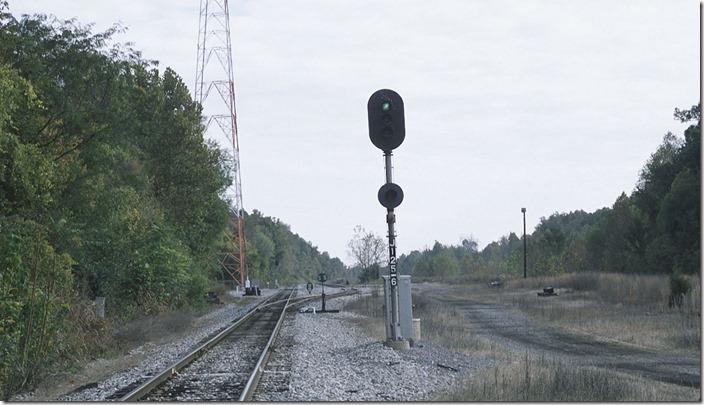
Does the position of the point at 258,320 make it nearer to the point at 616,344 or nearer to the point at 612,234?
the point at 616,344

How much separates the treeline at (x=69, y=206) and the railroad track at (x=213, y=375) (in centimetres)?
264

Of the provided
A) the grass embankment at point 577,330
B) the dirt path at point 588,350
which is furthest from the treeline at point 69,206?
the dirt path at point 588,350

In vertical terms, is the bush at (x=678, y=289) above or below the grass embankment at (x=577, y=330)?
above

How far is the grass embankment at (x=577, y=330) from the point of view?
1379 centimetres

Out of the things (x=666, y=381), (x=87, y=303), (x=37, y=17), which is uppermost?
(x=37, y=17)

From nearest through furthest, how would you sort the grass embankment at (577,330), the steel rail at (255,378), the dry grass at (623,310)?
the steel rail at (255,378) → the grass embankment at (577,330) → the dry grass at (623,310)

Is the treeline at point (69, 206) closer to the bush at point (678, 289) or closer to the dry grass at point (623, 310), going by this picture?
the dry grass at point (623, 310)

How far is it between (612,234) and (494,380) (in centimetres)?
8327

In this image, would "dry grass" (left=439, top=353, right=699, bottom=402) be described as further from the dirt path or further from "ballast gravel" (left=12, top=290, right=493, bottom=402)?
the dirt path

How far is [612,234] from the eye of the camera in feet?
307

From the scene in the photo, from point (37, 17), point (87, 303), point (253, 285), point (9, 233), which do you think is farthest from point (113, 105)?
point (253, 285)

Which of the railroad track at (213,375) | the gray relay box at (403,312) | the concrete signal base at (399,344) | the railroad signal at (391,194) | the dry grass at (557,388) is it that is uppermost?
the railroad signal at (391,194)

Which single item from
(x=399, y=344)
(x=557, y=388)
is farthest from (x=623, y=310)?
(x=557, y=388)

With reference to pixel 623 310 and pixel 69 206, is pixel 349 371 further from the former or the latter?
pixel 623 310
